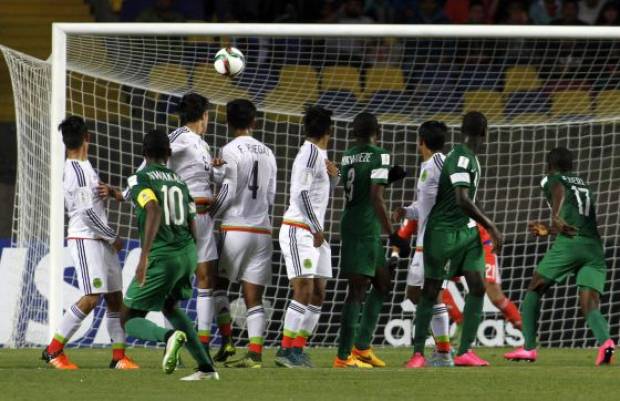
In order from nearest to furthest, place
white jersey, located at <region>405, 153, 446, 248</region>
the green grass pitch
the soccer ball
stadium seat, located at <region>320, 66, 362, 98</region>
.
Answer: the green grass pitch, white jersey, located at <region>405, 153, 446, 248</region>, the soccer ball, stadium seat, located at <region>320, 66, 362, 98</region>

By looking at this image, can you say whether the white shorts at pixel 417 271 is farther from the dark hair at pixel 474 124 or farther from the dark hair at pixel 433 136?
the dark hair at pixel 474 124

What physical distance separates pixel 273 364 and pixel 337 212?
13.8 feet

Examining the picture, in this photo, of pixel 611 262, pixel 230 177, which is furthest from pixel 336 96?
pixel 230 177

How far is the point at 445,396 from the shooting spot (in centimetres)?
900

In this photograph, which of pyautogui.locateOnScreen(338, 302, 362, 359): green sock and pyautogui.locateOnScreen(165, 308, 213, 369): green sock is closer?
pyautogui.locateOnScreen(165, 308, 213, 369): green sock

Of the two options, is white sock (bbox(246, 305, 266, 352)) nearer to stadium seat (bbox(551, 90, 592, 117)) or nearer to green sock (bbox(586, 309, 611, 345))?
green sock (bbox(586, 309, 611, 345))

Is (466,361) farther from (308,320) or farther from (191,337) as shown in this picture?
(191,337)

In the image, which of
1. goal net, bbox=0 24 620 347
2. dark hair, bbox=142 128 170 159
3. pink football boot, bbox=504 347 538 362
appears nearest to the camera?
dark hair, bbox=142 128 170 159

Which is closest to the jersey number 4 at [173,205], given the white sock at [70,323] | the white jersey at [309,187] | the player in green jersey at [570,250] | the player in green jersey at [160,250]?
the player in green jersey at [160,250]

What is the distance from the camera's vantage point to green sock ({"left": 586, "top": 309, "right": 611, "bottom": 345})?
11.7 meters

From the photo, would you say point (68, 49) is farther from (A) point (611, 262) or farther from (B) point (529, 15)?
(B) point (529, 15)

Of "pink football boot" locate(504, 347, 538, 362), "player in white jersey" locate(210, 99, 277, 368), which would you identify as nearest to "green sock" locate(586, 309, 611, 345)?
"pink football boot" locate(504, 347, 538, 362)

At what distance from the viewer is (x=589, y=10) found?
1956 cm

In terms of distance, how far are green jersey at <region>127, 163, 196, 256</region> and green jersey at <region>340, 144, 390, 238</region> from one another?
179cm
